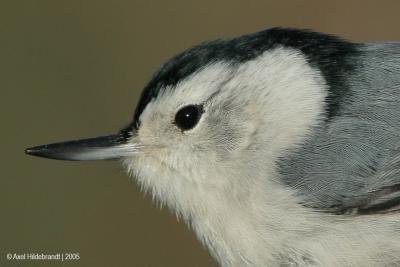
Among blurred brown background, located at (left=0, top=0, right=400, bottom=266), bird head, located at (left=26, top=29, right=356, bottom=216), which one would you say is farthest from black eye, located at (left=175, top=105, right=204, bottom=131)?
blurred brown background, located at (left=0, top=0, right=400, bottom=266)

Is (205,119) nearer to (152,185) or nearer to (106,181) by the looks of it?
(152,185)

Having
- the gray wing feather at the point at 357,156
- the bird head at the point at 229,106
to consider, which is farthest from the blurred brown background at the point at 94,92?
the gray wing feather at the point at 357,156

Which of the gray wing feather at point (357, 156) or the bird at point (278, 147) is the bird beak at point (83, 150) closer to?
the bird at point (278, 147)

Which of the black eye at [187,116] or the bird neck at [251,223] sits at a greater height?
the black eye at [187,116]

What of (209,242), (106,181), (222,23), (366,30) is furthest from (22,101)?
(209,242)

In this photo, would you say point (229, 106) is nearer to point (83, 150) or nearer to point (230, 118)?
point (230, 118)

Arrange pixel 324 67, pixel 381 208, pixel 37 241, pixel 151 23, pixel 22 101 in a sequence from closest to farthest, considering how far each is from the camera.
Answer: pixel 381 208
pixel 324 67
pixel 37 241
pixel 22 101
pixel 151 23

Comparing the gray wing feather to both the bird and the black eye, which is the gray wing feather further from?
the black eye

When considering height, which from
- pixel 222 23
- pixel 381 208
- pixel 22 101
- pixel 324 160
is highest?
pixel 222 23
